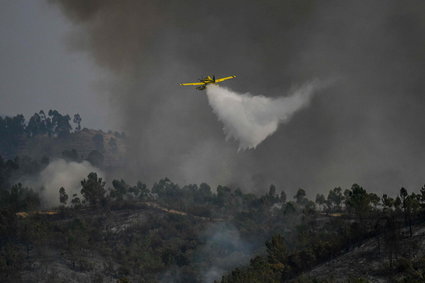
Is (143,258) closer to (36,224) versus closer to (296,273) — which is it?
(36,224)

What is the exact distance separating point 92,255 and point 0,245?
31516 mm

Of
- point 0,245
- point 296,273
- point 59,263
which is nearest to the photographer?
point 296,273

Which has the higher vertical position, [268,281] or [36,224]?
[36,224]

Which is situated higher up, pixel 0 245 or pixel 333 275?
pixel 0 245

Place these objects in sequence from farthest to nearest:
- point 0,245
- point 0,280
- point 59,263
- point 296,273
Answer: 1. point 0,245
2. point 59,263
3. point 0,280
4. point 296,273

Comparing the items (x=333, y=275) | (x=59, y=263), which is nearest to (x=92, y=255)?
(x=59, y=263)

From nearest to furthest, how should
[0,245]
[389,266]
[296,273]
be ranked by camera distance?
[389,266], [296,273], [0,245]

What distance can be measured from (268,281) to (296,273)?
64.7 ft

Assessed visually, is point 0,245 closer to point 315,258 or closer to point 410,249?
point 315,258

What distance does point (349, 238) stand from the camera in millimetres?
147500

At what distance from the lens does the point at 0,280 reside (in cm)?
16438

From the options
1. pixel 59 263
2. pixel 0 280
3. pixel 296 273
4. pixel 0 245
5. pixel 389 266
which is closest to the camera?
pixel 389 266

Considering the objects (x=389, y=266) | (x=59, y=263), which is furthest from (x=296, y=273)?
(x=59, y=263)

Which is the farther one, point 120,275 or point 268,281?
Result: point 120,275
